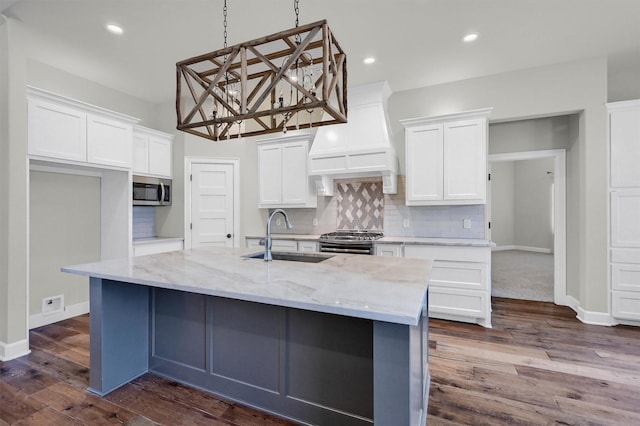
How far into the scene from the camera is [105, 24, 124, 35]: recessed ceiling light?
281 centimetres

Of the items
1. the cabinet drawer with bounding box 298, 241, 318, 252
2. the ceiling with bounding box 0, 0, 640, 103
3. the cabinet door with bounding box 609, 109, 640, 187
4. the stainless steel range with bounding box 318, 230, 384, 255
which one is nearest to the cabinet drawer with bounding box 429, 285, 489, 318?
the stainless steel range with bounding box 318, 230, 384, 255

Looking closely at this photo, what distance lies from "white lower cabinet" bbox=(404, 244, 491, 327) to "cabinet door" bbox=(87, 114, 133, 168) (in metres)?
3.64

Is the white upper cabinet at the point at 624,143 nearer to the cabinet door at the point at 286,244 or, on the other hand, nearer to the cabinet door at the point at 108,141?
the cabinet door at the point at 286,244

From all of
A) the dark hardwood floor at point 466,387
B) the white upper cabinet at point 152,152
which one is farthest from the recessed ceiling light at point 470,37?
the white upper cabinet at point 152,152

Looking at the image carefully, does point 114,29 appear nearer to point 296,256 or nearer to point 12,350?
point 296,256

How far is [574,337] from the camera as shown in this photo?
3.08m

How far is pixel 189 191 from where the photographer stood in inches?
181

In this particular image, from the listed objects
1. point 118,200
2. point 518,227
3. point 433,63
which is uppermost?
point 433,63

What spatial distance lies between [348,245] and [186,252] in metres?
1.89

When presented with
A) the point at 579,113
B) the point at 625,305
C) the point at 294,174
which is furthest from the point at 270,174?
the point at 625,305

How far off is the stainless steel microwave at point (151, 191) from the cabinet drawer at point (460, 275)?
3.77m

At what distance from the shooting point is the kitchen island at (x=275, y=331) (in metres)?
1.27

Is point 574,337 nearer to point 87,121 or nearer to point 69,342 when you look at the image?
point 69,342

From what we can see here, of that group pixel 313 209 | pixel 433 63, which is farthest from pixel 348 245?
pixel 433 63
